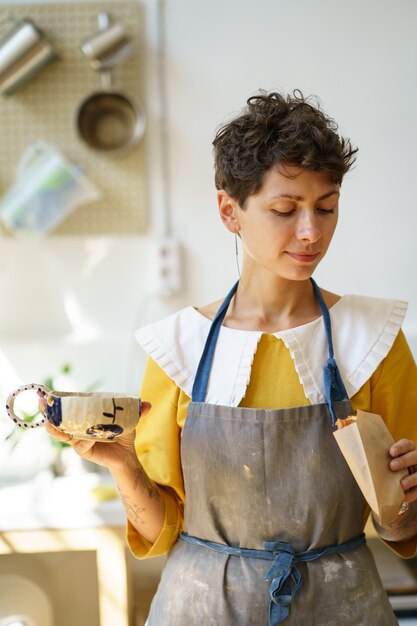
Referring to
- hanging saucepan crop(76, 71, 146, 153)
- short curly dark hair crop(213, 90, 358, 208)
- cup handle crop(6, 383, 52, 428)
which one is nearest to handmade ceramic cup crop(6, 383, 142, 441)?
cup handle crop(6, 383, 52, 428)

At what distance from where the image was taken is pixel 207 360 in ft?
4.35

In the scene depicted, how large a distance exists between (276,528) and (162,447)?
24cm

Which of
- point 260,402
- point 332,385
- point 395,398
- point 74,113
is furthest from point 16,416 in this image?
point 74,113

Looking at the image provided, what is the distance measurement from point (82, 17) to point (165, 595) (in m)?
1.89

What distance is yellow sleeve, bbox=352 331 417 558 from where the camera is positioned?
1.26 metres

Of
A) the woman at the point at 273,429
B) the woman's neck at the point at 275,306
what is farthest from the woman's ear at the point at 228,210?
the woman's neck at the point at 275,306

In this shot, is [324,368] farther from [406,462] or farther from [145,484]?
[145,484]

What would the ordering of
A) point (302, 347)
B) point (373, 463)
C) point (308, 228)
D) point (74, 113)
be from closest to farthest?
point (373, 463) < point (308, 228) < point (302, 347) < point (74, 113)

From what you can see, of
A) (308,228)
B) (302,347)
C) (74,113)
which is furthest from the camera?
(74,113)

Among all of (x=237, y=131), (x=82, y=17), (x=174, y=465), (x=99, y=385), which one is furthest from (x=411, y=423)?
(x=82, y=17)

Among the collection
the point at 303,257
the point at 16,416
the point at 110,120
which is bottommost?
the point at 16,416

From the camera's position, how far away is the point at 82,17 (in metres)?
2.46

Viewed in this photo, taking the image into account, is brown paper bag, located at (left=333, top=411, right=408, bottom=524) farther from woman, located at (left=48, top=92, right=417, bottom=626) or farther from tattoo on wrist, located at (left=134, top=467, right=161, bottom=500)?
tattoo on wrist, located at (left=134, top=467, right=161, bottom=500)

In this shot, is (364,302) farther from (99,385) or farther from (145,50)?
(145,50)
